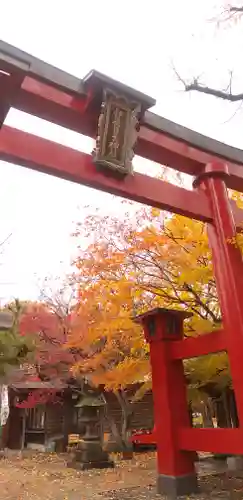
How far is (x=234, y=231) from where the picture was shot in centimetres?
644

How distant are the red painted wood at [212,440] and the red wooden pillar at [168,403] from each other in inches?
11.0

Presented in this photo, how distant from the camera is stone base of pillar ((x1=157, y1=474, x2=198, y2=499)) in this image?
25.6ft

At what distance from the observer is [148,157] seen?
6.45 m

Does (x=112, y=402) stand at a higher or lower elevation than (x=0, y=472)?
higher

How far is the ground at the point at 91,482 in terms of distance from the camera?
323 inches

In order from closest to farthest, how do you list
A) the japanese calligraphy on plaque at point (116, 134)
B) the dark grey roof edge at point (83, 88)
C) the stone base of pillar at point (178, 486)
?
the dark grey roof edge at point (83, 88), the japanese calligraphy on plaque at point (116, 134), the stone base of pillar at point (178, 486)

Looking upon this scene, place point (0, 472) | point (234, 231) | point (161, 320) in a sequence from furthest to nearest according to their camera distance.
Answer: point (0, 472)
point (161, 320)
point (234, 231)

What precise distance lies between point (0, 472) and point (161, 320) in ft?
28.3

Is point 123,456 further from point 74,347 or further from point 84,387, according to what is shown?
point 74,347

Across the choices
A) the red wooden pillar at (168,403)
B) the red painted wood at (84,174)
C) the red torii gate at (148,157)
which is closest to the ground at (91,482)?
the red wooden pillar at (168,403)

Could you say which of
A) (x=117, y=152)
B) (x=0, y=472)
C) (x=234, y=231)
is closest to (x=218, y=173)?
(x=234, y=231)

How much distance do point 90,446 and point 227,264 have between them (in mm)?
9669

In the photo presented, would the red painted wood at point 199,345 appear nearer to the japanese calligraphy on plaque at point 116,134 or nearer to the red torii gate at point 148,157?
the red torii gate at point 148,157

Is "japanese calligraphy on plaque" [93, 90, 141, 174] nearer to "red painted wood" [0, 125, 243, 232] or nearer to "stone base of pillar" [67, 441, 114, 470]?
"red painted wood" [0, 125, 243, 232]
